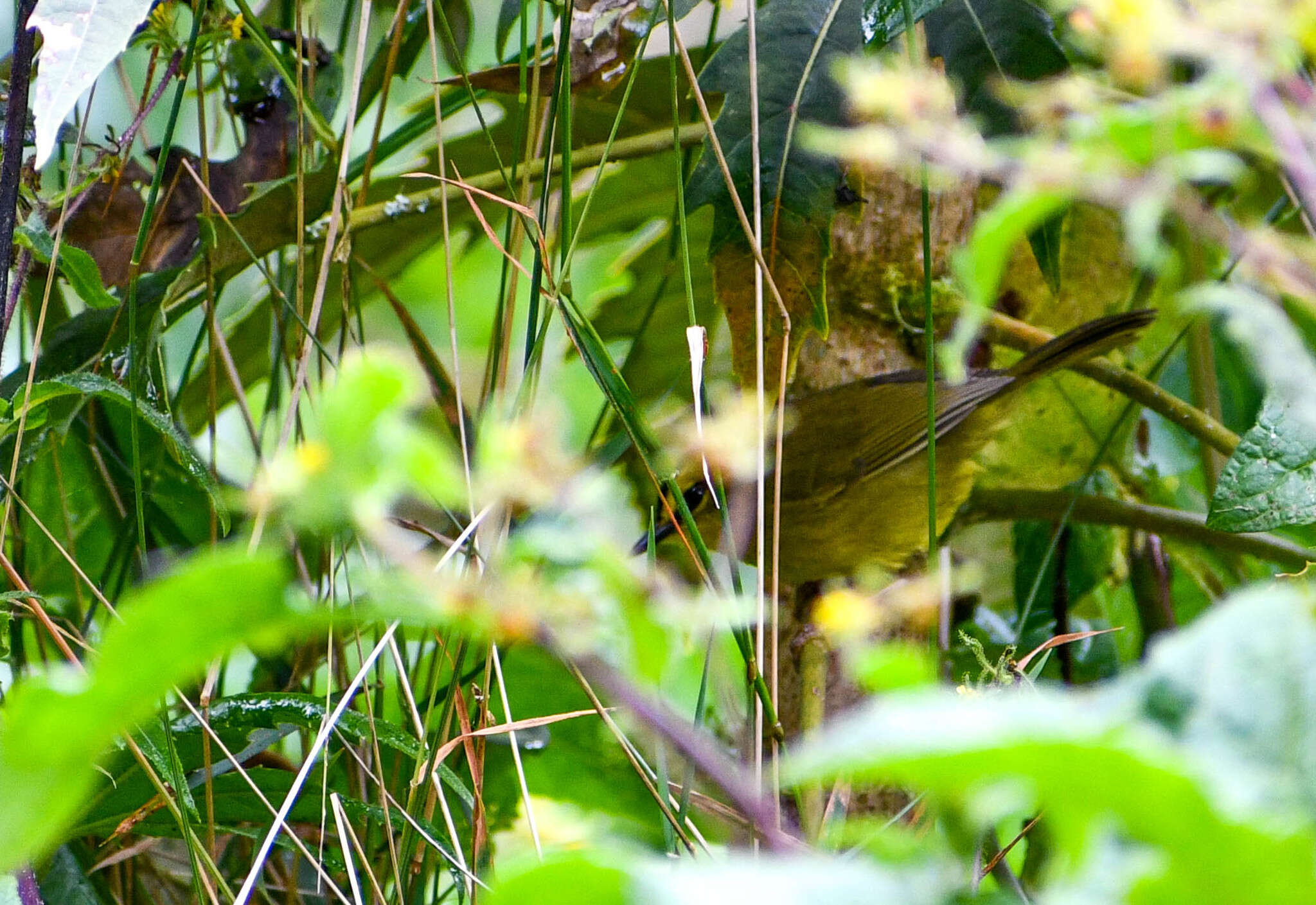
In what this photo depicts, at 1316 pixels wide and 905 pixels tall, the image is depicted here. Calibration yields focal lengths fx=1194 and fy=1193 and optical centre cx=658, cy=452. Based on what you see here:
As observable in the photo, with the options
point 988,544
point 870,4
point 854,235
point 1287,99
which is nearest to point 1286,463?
point 1287,99

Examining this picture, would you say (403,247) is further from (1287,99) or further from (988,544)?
(1287,99)

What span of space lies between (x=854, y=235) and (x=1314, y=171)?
54.4 inches

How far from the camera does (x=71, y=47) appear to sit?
68 cm

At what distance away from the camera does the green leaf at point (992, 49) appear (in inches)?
51.0

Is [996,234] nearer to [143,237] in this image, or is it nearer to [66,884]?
[143,237]

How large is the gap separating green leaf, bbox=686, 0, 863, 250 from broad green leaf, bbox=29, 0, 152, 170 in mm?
622

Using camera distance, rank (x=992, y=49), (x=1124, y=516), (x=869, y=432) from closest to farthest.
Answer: (x=992, y=49) < (x=1124, y=516) < (x=869, y=432)

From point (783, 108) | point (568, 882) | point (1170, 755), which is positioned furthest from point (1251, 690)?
point (783, 108)

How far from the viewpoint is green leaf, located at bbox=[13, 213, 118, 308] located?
0.92 m

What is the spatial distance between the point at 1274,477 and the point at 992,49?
0.59m

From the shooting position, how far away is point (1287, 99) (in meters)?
0.57

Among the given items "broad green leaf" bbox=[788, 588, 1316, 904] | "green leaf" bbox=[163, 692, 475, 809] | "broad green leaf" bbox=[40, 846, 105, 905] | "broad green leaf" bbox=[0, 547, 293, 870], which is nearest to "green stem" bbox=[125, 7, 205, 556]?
"green leaf" bbox=[163, 692, 475, 809]

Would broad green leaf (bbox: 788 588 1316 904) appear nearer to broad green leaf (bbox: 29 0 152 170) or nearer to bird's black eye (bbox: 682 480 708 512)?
broad green leaf (bbox: 29 0 152 170)

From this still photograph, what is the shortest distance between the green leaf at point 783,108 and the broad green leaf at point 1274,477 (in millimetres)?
512
